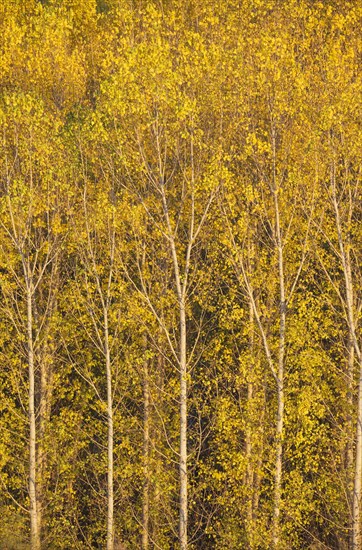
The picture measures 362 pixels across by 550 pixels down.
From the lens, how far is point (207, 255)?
2178cm

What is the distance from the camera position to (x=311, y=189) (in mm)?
19969

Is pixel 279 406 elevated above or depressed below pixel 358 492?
above

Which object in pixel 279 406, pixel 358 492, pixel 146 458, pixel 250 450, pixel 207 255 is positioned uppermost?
pixel 207 255

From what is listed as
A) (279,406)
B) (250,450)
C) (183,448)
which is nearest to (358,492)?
(279,406)

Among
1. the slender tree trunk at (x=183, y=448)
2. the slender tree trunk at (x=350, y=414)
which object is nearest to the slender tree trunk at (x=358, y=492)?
the slender tree trunk at (x=350, y=414)

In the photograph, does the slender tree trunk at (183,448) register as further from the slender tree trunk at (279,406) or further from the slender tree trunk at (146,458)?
the slender tree trunk at (279,406)

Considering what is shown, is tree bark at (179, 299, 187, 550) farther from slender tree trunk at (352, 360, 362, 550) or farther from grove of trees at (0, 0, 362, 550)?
slender tree trunk at (352, 360, 362, 550)

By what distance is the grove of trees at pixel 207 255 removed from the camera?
62.8ft

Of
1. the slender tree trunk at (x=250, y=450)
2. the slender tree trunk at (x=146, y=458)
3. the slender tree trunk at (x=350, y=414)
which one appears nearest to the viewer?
the slender tree trunk at (x=250, y=450)

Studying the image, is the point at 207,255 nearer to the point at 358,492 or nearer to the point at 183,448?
the point at 183,448

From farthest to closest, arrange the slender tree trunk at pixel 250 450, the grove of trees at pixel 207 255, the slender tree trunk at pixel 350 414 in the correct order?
the slender tree trunk at pixel 350 414 → the slender tree trunk at pixel 250 450 → the grove of trees at pixel 207 255

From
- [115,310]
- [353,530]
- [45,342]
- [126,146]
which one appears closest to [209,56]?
[126,146]

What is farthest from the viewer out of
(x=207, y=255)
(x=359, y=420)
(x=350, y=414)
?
(x=207, y=255)

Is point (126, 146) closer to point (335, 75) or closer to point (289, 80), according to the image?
point (289, 80)
